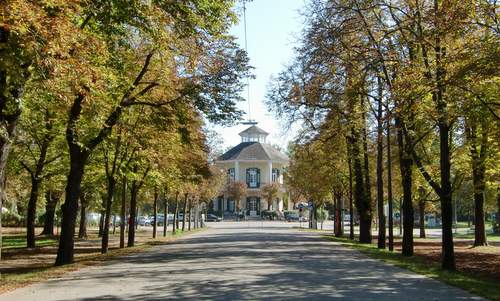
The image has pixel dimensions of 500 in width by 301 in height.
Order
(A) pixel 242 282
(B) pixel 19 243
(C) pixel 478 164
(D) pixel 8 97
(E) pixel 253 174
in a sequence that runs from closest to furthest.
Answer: (D) pixel 8 97 → (A) pixel 242 282 → (C) pixel 478 164 → (B) pixel 19 243 → (E) pixel 253 174

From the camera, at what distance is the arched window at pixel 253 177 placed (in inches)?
4130

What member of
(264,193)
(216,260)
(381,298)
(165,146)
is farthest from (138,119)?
(264,193)

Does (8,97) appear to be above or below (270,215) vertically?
above

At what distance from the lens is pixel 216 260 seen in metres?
21.1

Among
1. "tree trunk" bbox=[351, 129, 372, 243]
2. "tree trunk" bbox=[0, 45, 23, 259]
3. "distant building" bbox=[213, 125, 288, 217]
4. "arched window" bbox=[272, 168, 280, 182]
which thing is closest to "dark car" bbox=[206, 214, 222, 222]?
"distant building" bbox=[213, 125, 288, 217]

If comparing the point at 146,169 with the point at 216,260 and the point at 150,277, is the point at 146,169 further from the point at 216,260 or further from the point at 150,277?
the point at 150,277

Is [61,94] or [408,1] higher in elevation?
[408,1]

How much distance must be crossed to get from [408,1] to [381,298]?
12.5 meters

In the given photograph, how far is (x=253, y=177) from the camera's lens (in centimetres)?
10506

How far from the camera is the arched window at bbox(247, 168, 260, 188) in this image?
10489 cm

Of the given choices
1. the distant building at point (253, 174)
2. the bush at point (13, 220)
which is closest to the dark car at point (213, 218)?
the distant building at point (253, 174)

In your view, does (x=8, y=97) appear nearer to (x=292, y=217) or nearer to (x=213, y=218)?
(x=292, y=217)

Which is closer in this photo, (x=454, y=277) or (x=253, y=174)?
(x=454, y=277)

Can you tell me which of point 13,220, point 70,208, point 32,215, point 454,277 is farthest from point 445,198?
point 13,220
